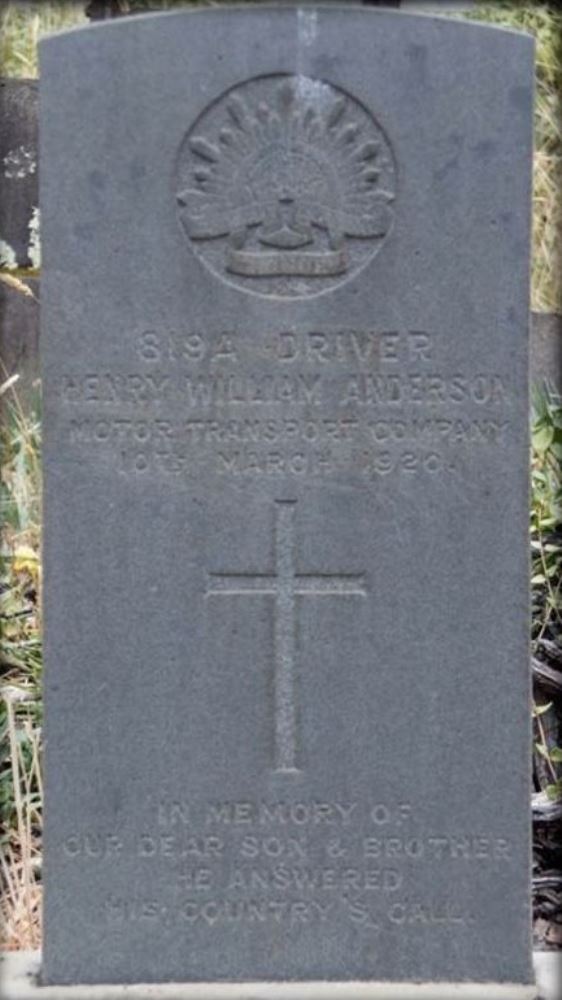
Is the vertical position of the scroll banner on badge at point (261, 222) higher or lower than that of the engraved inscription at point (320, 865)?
higher

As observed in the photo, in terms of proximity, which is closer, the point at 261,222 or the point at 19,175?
the point at 261,222

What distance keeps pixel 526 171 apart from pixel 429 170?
8.9 inches

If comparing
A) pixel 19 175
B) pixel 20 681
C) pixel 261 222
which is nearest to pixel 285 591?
pixel 261 222

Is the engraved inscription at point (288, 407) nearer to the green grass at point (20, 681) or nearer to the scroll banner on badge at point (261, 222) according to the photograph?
the scroll banner on badge at point (261, 222)

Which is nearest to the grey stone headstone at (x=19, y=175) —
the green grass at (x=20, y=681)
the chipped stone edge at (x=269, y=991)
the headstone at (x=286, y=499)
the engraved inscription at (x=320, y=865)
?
the green grass at (x=20, y=681)

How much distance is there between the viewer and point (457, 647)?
12.3 ft

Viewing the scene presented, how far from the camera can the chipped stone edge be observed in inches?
145

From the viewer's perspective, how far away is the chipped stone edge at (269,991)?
3.67 m

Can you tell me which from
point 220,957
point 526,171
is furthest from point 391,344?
point 220,957

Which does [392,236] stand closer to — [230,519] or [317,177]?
[317,177]

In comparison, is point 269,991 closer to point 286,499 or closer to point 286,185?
point 286,499

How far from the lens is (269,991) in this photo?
12.1 feet

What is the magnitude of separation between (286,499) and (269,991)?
1104mm

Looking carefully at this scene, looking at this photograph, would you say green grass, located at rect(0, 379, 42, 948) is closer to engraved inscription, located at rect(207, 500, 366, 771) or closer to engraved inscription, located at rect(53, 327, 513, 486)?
engraved inscription, located at rect(207, 500, 366, 771)
